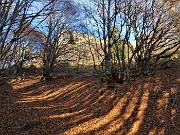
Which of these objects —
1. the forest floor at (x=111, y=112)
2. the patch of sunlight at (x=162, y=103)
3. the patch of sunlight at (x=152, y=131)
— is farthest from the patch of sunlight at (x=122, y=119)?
the patch of sunlight at (x=152, y=131)

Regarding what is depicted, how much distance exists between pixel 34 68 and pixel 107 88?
2391cm

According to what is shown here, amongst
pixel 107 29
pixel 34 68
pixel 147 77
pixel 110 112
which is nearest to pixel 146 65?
pixel 147 77

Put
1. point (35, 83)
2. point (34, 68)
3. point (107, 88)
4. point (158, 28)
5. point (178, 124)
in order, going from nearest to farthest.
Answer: point (178, 124), point (107, 88), point (158, 28), point (35, 83), point (34, 68)

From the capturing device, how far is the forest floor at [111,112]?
10591 millimetres

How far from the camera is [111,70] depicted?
17.2m

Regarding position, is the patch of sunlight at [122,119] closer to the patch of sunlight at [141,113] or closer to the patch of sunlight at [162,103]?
the patch of sunlight at [141,113]

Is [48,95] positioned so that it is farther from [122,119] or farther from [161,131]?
[161,131]

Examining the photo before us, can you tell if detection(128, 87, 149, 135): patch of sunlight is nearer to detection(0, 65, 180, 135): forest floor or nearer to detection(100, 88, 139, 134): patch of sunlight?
detection(0, 65, 180, 135): forest floor

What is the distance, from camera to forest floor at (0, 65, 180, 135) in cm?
1059

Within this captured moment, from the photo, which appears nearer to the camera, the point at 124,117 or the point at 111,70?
the point at 124,117

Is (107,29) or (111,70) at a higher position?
(107,29)

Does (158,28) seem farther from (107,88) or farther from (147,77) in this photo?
(107,88)

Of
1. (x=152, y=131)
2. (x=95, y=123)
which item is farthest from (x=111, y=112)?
(x=152, y=131)

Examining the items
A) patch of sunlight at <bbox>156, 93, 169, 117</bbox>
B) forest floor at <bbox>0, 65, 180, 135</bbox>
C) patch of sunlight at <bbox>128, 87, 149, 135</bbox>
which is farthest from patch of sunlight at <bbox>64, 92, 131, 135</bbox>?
patch of sunlight at <bbox>156, 93, 169, 117</bbox>
